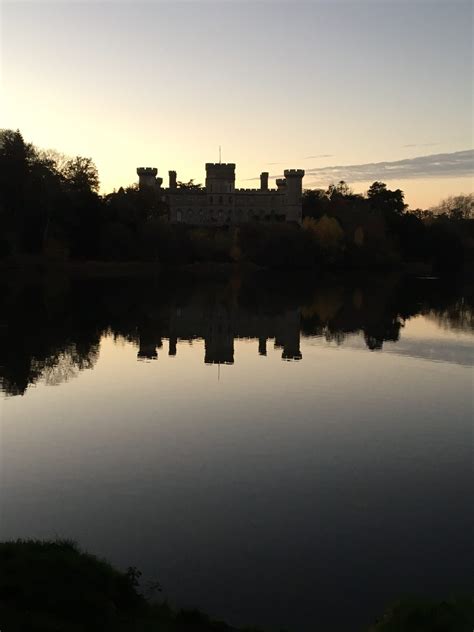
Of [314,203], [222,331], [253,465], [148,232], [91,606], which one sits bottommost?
[253,465]

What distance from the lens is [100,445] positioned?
9930 mm

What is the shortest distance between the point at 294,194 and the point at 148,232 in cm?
4598

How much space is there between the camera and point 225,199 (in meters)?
103

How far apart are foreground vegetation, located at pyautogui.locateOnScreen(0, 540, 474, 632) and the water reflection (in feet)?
26.6

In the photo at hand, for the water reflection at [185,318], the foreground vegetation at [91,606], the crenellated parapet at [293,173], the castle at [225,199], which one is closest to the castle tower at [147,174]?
the castle at [225,199]

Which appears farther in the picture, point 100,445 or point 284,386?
point 284,386

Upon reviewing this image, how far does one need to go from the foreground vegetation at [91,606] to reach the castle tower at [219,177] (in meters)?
98.7

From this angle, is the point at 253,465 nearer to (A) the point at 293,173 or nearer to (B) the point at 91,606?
(B) the point at 91,606

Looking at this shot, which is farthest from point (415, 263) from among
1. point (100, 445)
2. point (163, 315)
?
point (100, 445)

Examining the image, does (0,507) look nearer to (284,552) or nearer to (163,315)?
(284,552)

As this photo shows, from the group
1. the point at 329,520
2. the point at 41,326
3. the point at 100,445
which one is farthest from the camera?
the point at 41,326

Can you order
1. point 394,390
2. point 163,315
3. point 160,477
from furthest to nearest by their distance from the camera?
point 163,315 < point 394,390 < point 160,477

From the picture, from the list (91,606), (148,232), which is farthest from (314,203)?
(91,606)

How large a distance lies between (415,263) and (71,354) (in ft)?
209
